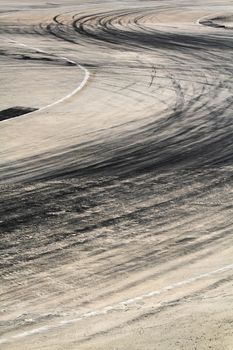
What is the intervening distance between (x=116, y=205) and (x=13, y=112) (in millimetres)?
6370

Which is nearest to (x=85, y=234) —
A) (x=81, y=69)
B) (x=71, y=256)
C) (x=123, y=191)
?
(x=71, y=256)

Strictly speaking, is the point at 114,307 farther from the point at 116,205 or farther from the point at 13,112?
the point at 13,112

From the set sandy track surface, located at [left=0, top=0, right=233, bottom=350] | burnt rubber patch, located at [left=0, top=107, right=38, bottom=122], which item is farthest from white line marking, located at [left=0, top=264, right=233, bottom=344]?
burnt rubber patch, located at [left=0, top=107, right=38, bottom=122]

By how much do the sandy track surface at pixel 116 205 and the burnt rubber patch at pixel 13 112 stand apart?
0.08ft

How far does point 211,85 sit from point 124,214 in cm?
1003

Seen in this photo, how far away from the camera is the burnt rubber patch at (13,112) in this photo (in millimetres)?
15570

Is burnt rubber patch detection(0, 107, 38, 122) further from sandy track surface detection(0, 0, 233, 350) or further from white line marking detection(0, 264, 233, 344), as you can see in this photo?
white line marking detection(0, 264, 233, 344)

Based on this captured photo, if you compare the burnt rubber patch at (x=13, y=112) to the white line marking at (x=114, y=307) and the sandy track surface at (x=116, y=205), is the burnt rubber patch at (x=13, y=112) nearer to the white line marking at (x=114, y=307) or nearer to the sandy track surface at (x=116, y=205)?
the sandy track surface at (x=116, y=205)

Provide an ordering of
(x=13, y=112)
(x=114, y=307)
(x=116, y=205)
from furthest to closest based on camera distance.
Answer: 1. (x=13, y=112)
2. (x=116, y=205)
3. (x=114, y=307)

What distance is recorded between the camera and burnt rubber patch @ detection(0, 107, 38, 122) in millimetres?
15570

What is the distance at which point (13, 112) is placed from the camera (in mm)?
16000

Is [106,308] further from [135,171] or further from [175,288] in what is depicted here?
[135,171]

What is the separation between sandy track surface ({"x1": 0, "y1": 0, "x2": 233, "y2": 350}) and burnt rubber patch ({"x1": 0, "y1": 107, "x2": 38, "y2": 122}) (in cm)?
2

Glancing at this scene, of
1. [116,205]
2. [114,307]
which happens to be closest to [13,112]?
[116,205]
